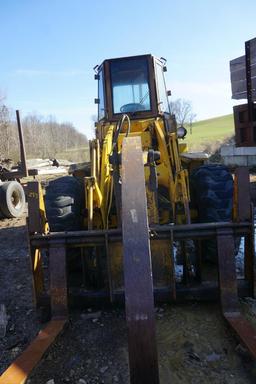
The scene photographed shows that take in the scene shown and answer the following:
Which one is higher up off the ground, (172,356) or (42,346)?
(42,346)

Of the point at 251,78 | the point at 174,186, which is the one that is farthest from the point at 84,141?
the point at 174,186

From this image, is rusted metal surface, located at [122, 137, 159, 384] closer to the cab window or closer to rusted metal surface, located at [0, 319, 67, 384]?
rusted metal surface, located at [0, 319, 67, 384]

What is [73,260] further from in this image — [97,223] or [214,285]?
[214,285]

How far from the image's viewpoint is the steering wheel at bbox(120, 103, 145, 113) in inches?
218

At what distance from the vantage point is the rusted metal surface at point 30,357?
2543 millimetres

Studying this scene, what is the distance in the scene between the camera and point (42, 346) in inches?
117

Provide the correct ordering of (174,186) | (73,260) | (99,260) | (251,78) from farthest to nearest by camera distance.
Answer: (251,78) → (73,260) → (174,186) → (99,260)

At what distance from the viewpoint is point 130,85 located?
5570 mm

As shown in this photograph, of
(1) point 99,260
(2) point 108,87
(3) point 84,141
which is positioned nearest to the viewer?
(1) point 99,260

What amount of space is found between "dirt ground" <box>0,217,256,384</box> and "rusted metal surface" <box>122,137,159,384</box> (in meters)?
0.83

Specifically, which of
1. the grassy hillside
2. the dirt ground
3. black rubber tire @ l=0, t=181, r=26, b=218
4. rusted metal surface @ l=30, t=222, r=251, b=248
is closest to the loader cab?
rusted metal surface @ l=30, t=222, r=251, b=248

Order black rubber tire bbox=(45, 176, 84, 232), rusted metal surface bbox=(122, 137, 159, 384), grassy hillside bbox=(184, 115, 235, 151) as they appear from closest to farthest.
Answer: rusted metal surface bbox=(122, 137, 159, 384) → black rubber tire bbox=(45, 176, 84, 232) → grassy hillside bbox=(184, 115, 235, 151)

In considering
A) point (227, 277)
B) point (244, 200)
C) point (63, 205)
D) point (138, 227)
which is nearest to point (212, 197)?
point (244, 200)

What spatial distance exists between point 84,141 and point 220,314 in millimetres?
64734
